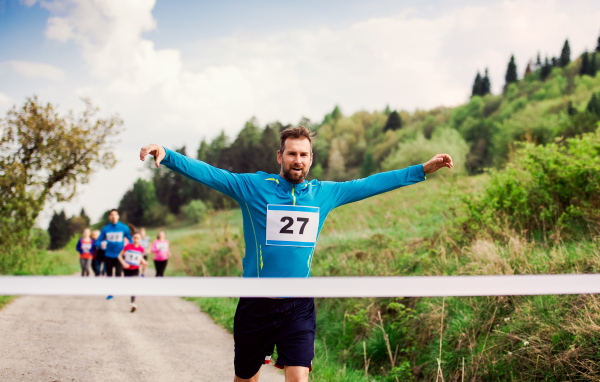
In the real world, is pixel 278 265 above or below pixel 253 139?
below

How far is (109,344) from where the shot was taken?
621 centimetres

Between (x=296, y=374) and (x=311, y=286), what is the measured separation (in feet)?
2.39

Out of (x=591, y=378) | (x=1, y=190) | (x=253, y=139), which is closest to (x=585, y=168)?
(x=591, y=378)

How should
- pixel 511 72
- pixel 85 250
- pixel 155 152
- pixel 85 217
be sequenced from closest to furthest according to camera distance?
pixel 155 152 < pixel 85 250 < pixel 85 217 < pixel 511 72

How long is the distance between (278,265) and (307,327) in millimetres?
505

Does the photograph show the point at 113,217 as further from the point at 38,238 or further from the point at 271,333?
the point at 38,238

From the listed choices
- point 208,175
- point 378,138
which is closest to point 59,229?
point 378,138

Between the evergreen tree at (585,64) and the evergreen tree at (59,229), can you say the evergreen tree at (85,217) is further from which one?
the evergreen tree at (585,64)

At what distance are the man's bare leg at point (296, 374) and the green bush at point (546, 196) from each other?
4.91 meters

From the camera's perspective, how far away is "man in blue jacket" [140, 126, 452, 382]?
293 centimetres

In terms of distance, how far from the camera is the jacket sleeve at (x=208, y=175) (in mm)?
2910

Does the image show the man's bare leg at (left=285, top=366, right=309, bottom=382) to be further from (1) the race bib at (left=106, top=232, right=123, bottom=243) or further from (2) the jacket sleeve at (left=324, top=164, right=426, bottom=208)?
(1) the race bib at (left=106, top=232, right=123, bottom=243)

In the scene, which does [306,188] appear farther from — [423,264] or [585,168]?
[585,168]

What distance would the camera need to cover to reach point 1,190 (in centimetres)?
1777
